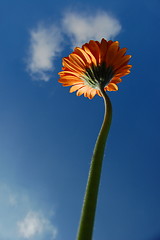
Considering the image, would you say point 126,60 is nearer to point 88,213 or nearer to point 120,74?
point 120,74

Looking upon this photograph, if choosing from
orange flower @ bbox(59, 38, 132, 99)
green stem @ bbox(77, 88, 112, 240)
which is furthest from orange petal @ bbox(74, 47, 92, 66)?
green stem @ bbox(77, 88, 112, 240)

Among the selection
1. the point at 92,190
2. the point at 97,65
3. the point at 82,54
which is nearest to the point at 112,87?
the point at 97,65

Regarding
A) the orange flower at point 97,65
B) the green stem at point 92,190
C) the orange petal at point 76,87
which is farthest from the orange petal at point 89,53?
the green stem at point 92,190

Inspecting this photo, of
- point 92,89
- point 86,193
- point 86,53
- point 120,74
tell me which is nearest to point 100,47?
point 86,53

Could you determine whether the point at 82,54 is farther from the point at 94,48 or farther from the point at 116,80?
the point at 116,80

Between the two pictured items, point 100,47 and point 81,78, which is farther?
point 81,78

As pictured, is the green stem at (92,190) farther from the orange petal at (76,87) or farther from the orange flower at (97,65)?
the orange petal at (76,87)
